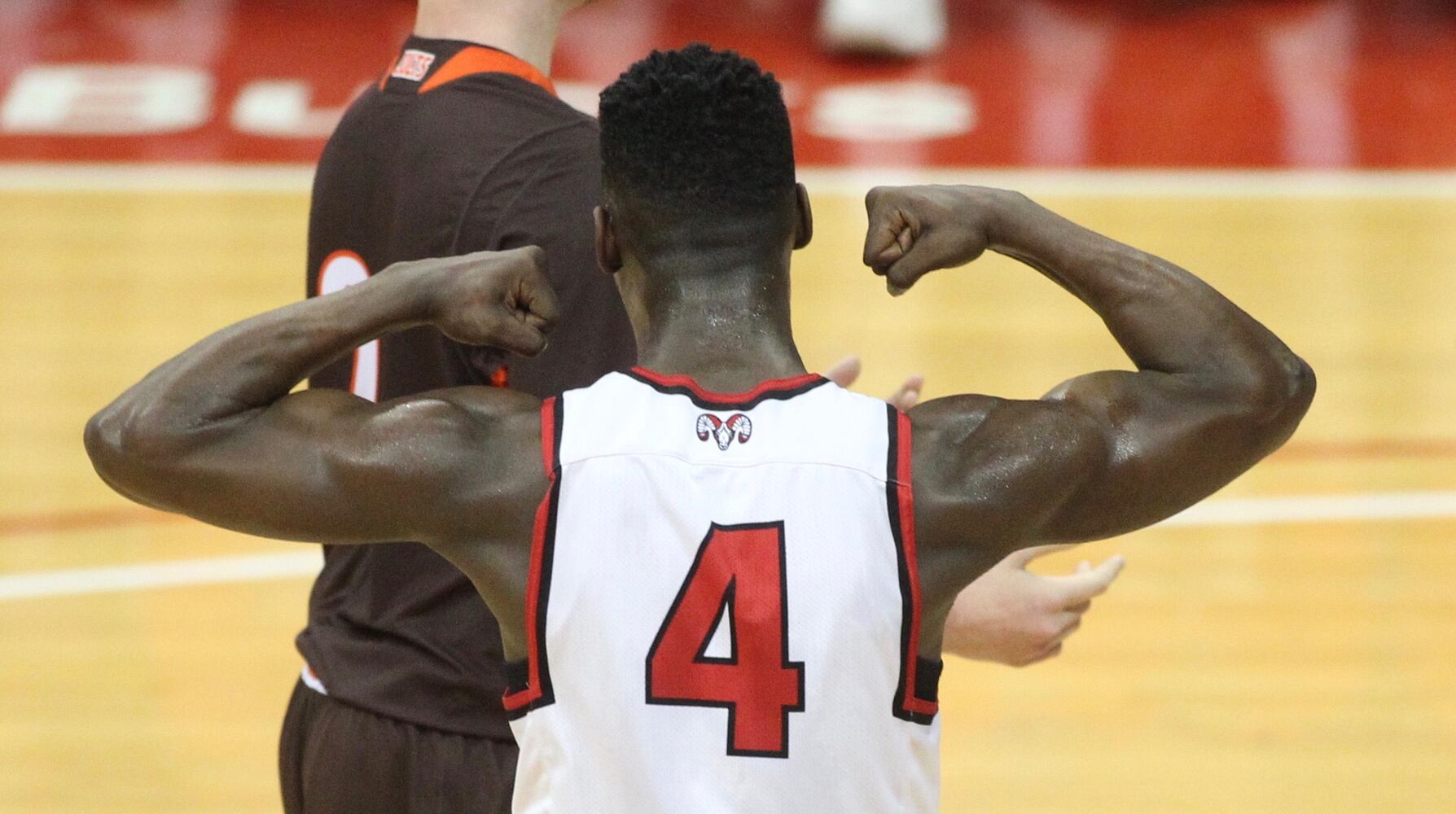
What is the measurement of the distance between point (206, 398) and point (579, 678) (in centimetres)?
51

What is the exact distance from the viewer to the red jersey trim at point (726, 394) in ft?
6.85

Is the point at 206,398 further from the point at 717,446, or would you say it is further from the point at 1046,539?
the point at 1046,539

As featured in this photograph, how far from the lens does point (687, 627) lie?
2.04m

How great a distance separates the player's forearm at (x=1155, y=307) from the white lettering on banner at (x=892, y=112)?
286 inches

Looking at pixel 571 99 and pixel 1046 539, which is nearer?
pixel 1046 539

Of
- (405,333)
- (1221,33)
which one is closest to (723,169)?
(405,333)

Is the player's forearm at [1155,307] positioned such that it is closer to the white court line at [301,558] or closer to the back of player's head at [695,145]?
the back of player's head at [695,145]

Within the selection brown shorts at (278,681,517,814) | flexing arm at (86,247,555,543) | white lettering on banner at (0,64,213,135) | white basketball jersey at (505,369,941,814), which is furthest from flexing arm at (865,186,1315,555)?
white lettering on banner at (0,64,213,135)

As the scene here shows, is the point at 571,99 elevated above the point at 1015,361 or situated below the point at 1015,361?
above

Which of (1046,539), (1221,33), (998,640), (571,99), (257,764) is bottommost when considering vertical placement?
(257,764)

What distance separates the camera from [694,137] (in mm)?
2125

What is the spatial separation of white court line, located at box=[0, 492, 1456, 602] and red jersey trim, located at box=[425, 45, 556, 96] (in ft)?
9.93

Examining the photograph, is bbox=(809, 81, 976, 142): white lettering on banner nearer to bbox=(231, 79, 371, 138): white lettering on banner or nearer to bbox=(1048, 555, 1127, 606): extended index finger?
bbox=(231, 79, 371, 138): white lettering on banner

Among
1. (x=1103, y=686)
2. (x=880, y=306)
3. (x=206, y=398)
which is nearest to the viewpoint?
(x=206, y=398)
